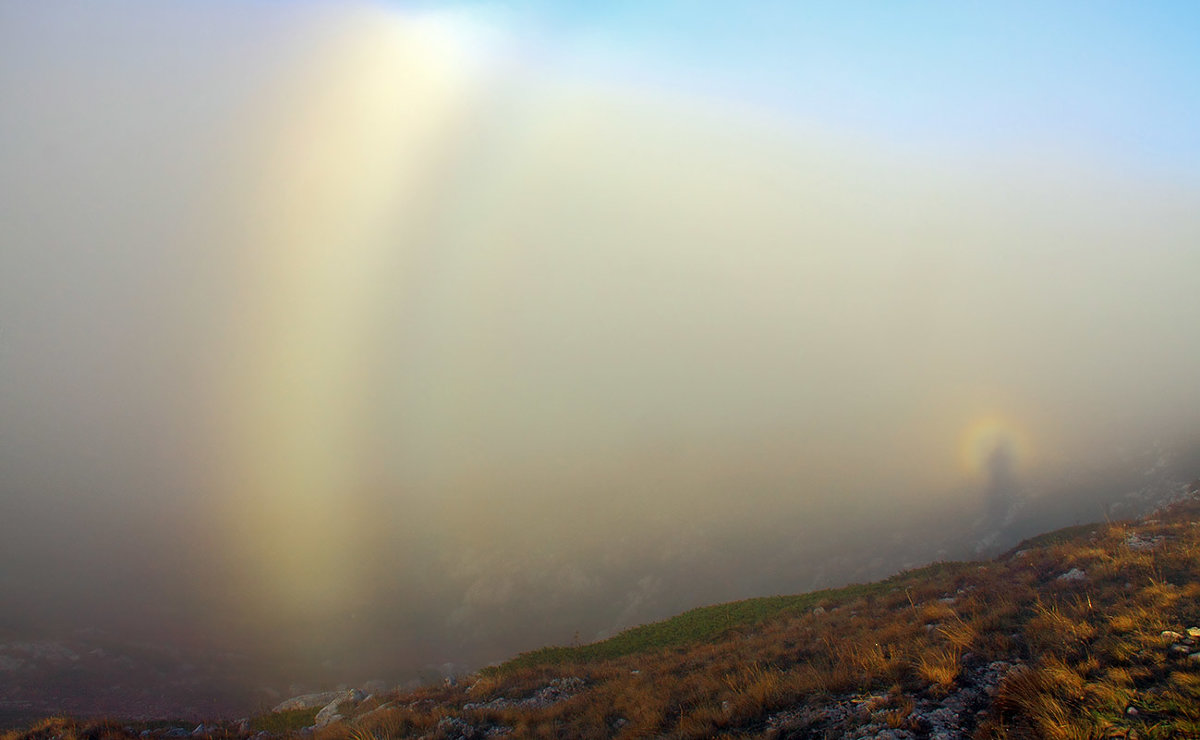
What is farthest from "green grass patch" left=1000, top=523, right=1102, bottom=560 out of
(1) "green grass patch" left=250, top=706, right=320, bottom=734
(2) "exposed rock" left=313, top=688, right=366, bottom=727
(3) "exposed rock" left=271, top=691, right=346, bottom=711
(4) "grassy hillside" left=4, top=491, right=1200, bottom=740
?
(3) "exposed rock" left=271, top=691, right=346, bottom=711

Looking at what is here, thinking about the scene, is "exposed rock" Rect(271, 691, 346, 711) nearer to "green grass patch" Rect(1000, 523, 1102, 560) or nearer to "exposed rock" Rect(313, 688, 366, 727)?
"exposed rock" Rect(313, 688, 366, 727)

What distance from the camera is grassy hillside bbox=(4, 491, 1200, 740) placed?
7.34 metres

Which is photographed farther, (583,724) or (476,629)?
(476,629)

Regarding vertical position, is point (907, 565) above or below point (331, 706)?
below

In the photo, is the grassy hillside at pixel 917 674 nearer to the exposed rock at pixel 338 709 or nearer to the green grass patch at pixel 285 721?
the exposed rock at pixel 338 709

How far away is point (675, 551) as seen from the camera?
5531 centimetres

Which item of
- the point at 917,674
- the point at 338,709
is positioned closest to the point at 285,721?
the point at 338,709

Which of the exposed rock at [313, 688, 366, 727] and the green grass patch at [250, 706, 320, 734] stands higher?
the exposed rock at [313, 688, 366, 727]

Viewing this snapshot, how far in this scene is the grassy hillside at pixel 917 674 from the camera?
24.1 ft

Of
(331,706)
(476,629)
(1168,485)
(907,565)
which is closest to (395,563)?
(476,629)

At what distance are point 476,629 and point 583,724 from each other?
39120 millimetres

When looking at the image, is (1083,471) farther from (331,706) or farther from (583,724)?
(331,706)

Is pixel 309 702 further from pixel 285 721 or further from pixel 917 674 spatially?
pixel 917 674

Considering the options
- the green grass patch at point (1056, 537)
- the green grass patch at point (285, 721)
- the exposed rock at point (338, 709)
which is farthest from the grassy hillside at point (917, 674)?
→ the green grass patch at point (1056, 537)
